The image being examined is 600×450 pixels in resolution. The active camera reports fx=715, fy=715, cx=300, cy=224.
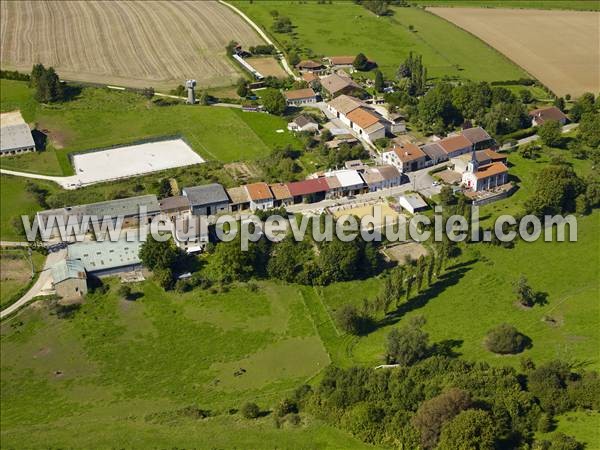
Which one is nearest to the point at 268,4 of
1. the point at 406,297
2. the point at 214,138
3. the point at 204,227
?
the point at 214,138

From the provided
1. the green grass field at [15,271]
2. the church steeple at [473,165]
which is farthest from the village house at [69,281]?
the church steeple at [473,165]

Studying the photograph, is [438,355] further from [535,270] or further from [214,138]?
[214,138]

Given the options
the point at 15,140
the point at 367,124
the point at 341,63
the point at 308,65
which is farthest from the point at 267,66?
the point at 15,140

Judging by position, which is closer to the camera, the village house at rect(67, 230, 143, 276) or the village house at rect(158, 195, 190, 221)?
the village house at rect(67, 230, 143, 276)

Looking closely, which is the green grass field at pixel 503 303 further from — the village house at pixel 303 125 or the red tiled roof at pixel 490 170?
the village house at pixel 303 125

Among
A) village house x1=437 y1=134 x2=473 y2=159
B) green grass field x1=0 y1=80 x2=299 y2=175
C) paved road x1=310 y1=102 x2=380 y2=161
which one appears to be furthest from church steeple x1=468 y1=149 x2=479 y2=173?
green grass field x1=0 y1=80 x2=299 y2=175

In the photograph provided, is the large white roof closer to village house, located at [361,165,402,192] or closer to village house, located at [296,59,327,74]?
village house, located at [361,165,402,192]
